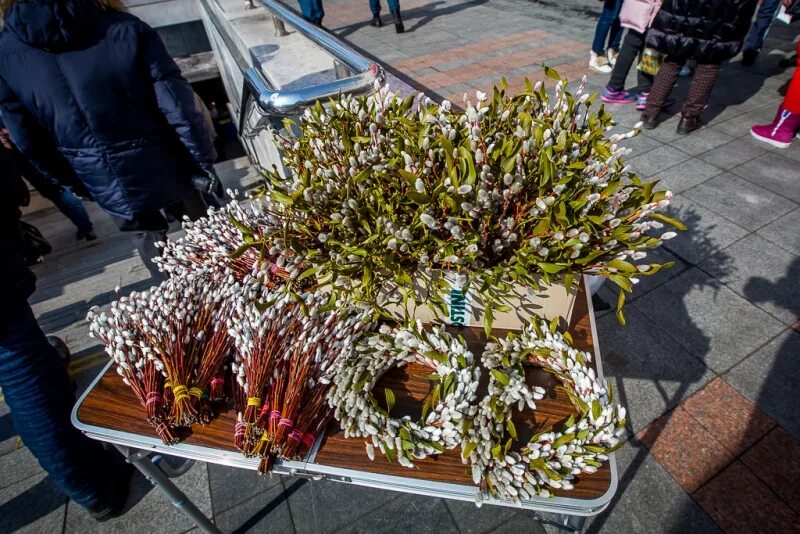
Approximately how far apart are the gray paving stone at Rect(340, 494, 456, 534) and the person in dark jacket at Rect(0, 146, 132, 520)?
1.51 meters

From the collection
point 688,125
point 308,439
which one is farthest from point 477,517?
point 688,125

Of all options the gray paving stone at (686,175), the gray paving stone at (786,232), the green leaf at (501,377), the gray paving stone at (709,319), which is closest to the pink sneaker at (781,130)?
the gray paving stone at (686,175)

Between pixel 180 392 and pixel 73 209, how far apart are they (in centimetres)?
603

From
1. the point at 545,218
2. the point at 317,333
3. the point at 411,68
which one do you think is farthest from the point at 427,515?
the point at 411,68

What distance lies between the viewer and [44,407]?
217cm

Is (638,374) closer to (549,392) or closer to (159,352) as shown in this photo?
(549,392)

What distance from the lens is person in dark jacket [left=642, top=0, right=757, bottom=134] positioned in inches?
166

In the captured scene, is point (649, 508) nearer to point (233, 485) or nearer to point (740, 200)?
point (233, 485)

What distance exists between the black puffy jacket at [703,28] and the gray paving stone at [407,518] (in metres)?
5.27

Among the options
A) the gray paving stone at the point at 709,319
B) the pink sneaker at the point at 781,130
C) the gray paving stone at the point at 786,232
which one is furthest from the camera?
the pink sneaker at the point at 781,130

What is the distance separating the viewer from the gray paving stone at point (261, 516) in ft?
7.93

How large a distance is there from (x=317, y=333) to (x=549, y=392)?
88 centimetres

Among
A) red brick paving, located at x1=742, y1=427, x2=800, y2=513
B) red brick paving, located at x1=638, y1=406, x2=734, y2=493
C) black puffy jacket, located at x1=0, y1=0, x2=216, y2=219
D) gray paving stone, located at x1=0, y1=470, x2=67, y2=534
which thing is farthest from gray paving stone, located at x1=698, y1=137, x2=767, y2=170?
gray paving stone, located at x1=0, y1=470, x2=67, y2=534

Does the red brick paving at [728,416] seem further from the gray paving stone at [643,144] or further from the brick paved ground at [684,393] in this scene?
the gray paving stone at [643,144]
